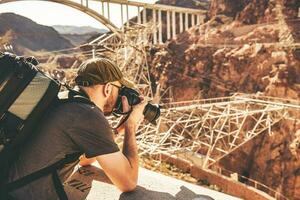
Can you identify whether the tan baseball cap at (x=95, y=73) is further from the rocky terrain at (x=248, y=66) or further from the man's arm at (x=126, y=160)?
the rocky terrain at (x=248, y=66)

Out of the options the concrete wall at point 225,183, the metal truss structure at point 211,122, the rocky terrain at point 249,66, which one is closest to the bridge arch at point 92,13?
the rocky terrain at point 249,66

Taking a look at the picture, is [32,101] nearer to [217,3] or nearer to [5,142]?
[5,142]

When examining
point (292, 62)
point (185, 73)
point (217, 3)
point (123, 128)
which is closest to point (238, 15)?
point (217, 3)

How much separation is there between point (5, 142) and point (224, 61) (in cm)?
2530

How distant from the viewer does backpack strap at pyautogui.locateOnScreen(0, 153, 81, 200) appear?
6.92 feet

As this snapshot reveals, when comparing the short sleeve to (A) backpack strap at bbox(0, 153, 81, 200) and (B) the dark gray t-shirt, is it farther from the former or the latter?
(A) backpack strap at bbox(0, 153, 81, 200)

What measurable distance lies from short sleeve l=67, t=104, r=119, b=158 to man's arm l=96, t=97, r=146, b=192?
0.27ft

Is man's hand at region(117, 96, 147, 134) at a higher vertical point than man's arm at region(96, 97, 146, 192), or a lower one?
higher

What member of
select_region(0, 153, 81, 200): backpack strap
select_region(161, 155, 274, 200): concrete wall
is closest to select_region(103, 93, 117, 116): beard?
select_region(0, 153, 81, 200): backpack strap

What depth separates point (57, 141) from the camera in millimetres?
2223

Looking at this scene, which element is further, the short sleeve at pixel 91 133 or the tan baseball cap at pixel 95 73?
the tan baseball cap at pixel 95 73

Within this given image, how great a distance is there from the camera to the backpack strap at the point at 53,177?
6.92ft

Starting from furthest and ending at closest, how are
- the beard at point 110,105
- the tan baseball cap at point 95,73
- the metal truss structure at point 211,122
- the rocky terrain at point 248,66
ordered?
the rocky terrain at point 248,66 < the metal truss structure at point 211,122 < the beard at point 110,105 < the tan baseball cap at point 95,73

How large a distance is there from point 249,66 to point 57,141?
23090 mm
